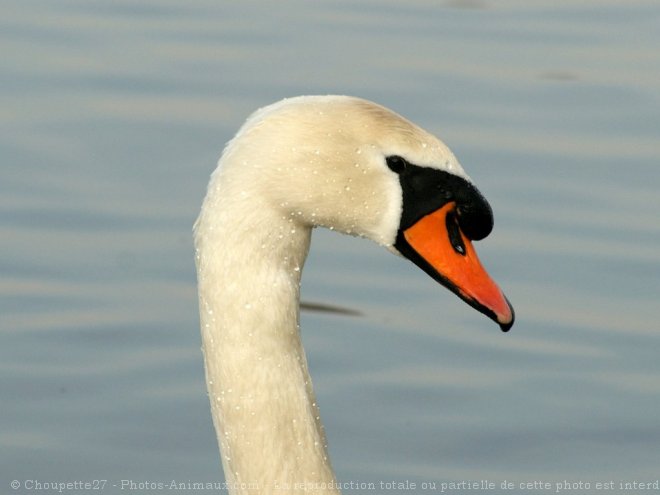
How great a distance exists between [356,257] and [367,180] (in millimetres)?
4037

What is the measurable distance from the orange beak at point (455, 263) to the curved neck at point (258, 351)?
12.6 inches

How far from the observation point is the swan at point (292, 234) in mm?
4504

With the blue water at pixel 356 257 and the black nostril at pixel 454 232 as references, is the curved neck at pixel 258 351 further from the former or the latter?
the blue water at pixel 356 257

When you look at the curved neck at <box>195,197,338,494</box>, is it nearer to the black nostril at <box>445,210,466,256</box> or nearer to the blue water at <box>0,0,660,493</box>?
→ the black nostril at <box>445,210,466,256</box>

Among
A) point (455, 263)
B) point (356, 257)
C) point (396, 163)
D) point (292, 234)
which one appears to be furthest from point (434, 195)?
point (356, 257)

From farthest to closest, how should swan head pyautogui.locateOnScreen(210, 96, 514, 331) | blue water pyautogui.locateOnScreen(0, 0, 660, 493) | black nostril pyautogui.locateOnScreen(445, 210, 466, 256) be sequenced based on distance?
blue water pyautogui.locateOnScreen(0, 0, 660, 493), black nostril pyautogui.locateOnScreen(445, 210, 466, 256), swan head pyautogui.locateOnScreen(210, 96, 514, 331)

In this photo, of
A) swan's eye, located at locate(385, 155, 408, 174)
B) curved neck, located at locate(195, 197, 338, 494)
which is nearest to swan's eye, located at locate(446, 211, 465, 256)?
swan's eye, located at locate(385, 155, 408, 174)

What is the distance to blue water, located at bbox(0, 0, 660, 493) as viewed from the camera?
7.40 m

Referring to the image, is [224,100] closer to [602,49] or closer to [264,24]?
[264,24]

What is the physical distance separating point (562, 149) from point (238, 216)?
17.9 feet

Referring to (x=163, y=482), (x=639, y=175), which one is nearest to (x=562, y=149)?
(x=639, y=175)

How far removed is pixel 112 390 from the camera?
25.1 ft

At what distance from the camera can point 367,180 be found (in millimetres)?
4664

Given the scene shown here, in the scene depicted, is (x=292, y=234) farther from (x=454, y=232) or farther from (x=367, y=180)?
(x=454, y=232)
